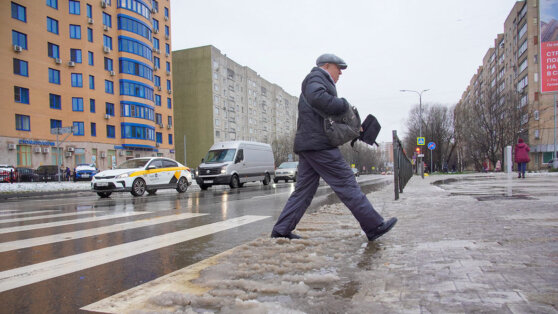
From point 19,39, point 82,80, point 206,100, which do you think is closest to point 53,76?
point 82,80

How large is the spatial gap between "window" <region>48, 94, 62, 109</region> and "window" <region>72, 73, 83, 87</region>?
2.23 metres

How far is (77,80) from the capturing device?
37.5m

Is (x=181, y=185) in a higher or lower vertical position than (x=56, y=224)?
lower

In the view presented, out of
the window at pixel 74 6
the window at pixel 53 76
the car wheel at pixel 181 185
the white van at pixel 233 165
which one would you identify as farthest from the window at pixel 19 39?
the car wheel at pixel 181 185

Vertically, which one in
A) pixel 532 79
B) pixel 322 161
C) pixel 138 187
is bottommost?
pixel 138 187

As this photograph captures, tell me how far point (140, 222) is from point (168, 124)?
47662mm

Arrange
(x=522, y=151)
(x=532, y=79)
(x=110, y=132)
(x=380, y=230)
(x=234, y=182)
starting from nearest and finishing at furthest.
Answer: (x=380, y=230)
(x=522, y=151)
(x=234, y=182)
(x=110, y=132)
(x=532, y=79)

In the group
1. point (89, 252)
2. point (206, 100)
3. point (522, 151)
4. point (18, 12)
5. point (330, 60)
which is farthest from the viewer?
point (206, 100)

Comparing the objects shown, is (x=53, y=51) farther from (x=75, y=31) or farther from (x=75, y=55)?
(x=75, y=31)

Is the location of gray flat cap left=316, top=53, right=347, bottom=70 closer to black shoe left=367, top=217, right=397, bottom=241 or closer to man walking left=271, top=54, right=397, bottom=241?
man walking left=271, top=54, right=397, bottom=241

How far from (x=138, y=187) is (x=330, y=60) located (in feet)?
34.9

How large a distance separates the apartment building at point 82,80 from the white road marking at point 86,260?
85.9 feet

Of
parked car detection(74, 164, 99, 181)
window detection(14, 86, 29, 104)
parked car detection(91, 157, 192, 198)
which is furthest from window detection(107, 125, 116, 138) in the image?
parked car detection(91, 157, 192, 198)

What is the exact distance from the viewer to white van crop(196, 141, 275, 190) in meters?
16.3
